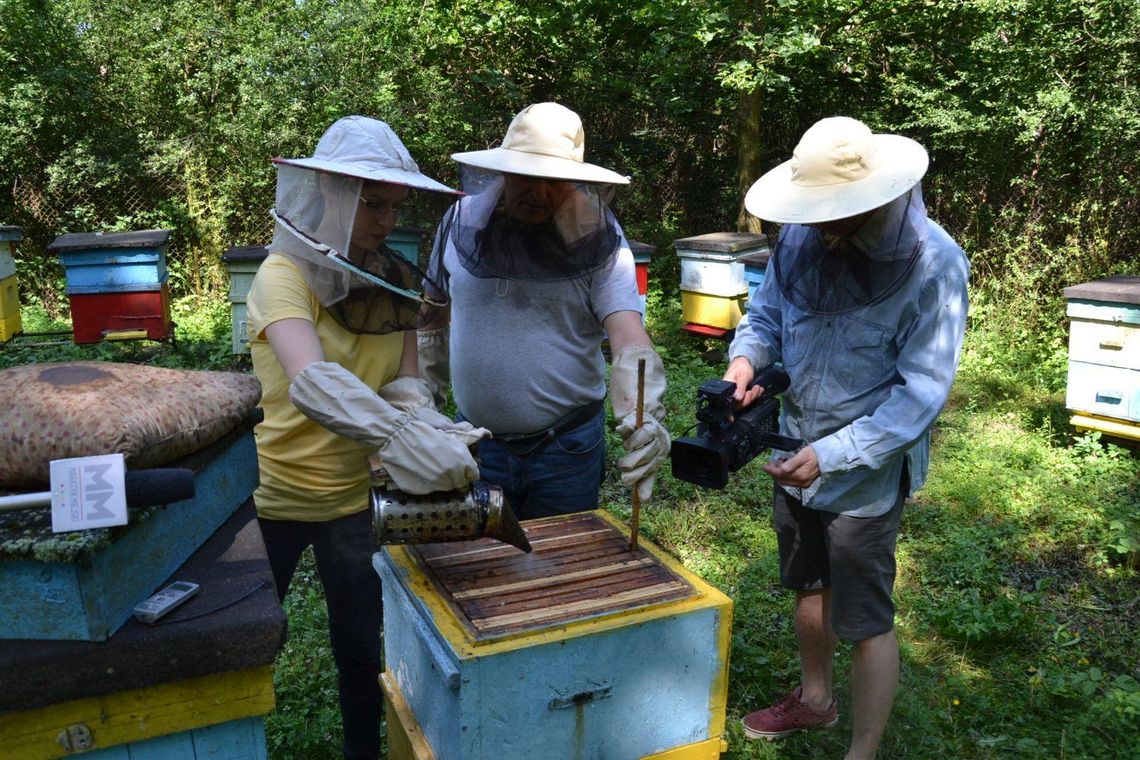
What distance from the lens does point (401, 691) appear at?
1879mm

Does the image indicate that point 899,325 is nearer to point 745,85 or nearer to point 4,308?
point 745,85

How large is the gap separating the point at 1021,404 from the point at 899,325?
14.2 ft

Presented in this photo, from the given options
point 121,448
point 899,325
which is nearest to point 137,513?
point 121,448

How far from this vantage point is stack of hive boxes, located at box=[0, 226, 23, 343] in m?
6.32

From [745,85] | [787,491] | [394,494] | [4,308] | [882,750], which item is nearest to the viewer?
A: [394,494]

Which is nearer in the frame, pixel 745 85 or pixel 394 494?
pixel 394 494

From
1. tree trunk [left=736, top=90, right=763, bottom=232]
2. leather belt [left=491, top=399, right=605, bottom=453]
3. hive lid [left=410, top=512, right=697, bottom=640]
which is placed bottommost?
hive lid [left=410, top=512, right=697, bottom=640]

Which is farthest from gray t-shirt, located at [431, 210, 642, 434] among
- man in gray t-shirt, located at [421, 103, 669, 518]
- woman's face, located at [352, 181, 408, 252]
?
woman's face, located at [352, 181, 408, 252]

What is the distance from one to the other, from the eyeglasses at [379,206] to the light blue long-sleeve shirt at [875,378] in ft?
3.34

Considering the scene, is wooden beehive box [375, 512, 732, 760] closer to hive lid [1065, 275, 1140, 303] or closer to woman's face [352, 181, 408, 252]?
woman's face [352, 181, 408, 252]

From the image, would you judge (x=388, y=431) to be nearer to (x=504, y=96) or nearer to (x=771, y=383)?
(x=771, y=383)

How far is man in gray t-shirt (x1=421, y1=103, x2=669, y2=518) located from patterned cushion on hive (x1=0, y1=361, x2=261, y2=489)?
827 millimetres

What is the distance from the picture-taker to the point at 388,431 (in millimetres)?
1580

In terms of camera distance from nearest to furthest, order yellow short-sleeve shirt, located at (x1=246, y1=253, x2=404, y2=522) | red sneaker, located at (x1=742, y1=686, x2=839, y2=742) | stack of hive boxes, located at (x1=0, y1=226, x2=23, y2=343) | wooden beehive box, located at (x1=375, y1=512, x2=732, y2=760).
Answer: wooden beehive box, located at (x1=375, y1=512, x2=732, y2=760), yellow short-sleeve shirt, located at (x1=246, y1=253, x2=404, y2=522), red sneaker, located at (x1=742, y1=686, x2=839, y2=742), stack of hive boxes, located at (x1=0, y1=226, x2=23, y2=343)
